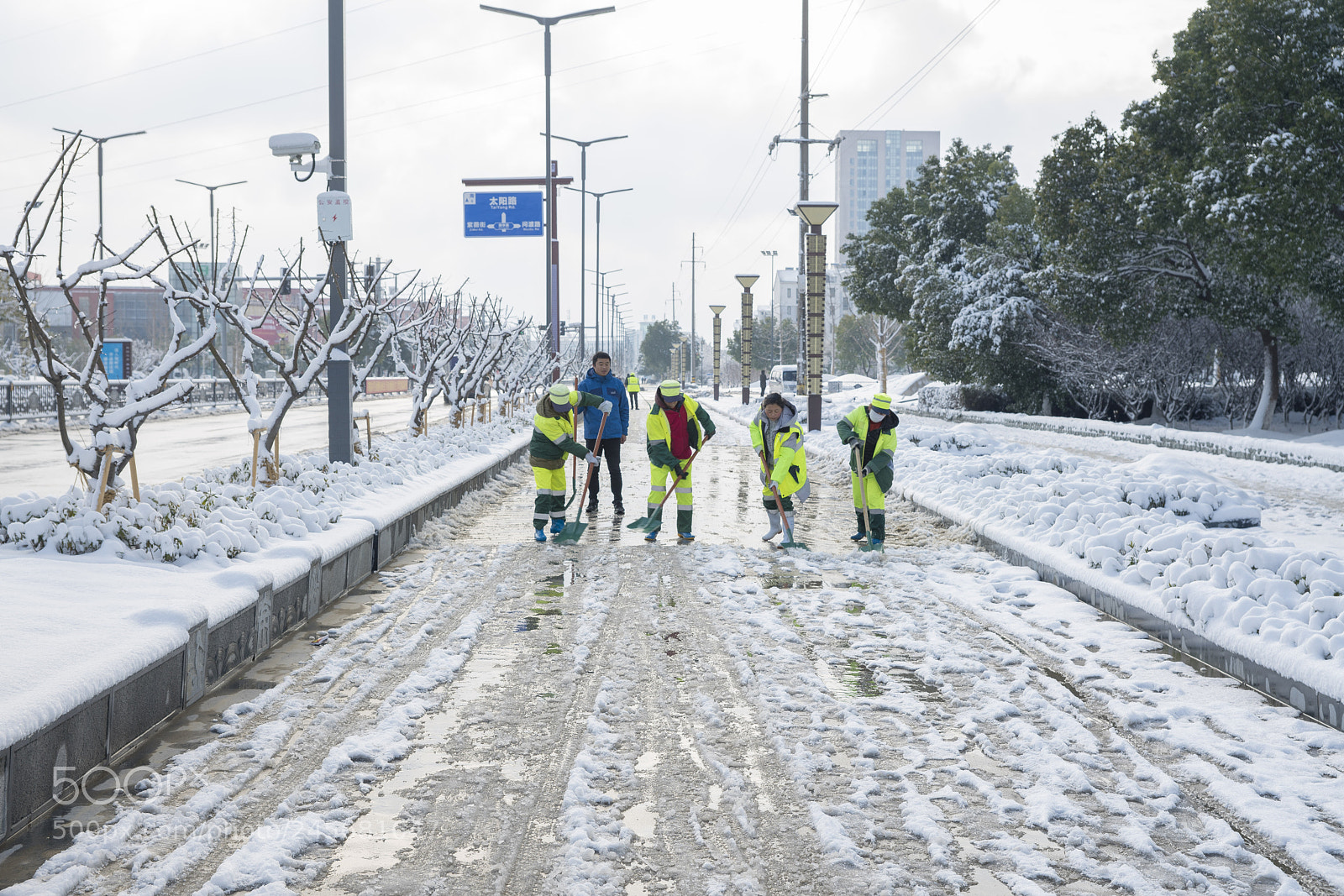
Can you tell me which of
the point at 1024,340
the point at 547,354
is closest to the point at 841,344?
the point at 547,354

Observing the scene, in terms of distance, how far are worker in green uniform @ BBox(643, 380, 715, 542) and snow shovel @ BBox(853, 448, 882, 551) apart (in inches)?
57.5

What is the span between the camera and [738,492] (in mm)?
15711

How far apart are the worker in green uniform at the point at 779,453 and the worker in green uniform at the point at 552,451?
1724 millimetres

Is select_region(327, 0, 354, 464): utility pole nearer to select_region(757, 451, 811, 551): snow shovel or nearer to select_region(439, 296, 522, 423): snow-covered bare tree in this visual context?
select_region(757, 451, 811, 551): snow shovel

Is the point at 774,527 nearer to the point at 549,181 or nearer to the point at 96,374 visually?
the point at 96,374

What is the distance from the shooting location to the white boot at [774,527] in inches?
432

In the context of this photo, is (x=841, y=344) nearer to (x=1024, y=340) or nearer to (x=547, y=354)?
(x=547, y=354)

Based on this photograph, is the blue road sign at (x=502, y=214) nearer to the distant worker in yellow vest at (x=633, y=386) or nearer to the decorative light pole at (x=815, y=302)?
the distant worker in yellow vest at (x=633, y=386)

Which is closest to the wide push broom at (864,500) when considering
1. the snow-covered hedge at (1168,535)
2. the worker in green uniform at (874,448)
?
the worker in green uniform at (874,448)

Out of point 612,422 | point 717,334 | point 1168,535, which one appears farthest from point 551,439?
point 717,334

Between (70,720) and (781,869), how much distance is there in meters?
2.70

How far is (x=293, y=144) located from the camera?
11.8 metres

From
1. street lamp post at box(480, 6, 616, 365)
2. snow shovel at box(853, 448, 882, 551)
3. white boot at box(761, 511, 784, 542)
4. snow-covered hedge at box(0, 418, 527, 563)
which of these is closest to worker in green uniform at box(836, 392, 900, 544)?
snow shovel at box(853, 448, 882, 551)

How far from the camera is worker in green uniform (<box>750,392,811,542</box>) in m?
10.9
